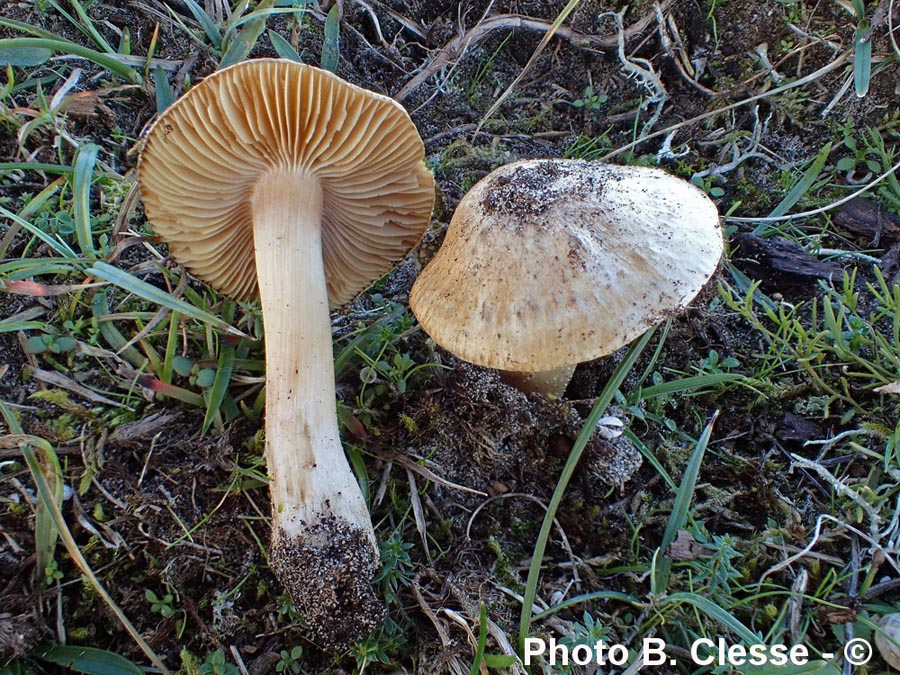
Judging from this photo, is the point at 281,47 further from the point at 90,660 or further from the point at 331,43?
the point at 90,660

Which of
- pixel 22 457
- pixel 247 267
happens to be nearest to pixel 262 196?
pixel 247 267

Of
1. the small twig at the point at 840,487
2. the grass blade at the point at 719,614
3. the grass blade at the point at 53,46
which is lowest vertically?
the grass blade at the point at 719,614

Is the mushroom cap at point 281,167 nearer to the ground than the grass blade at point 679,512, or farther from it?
farther from it

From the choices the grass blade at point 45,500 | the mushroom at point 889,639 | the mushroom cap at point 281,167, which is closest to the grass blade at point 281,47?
the mushroom cap at point 281,167

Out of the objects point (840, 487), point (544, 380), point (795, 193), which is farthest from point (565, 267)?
point (795, 193)

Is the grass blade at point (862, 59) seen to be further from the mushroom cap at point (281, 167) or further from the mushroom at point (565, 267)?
the mushroom cap at point (281, 167)

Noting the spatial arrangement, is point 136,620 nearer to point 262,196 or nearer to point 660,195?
point 262,196
